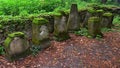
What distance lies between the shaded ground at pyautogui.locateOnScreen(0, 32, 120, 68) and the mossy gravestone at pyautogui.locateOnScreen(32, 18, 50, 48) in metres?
0.32

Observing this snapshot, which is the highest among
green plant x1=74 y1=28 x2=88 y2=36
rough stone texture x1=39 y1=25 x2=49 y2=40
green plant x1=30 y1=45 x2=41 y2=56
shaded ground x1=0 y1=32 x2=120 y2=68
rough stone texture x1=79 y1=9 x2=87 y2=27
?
rough stone texture x1=39 y1=25 x2=49 y2=40

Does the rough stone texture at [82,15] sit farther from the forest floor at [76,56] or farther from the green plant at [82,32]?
the forest floor at [76,56]

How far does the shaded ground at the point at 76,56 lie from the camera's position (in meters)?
6.69

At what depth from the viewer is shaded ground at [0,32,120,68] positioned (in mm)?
6688

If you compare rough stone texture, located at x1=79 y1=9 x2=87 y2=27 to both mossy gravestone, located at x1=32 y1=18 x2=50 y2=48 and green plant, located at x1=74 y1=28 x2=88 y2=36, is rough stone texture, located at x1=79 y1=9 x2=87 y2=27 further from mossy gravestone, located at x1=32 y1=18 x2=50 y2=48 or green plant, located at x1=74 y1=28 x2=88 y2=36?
mossy gravestone, located at x1=32 y1=18 x2=50 y2=48

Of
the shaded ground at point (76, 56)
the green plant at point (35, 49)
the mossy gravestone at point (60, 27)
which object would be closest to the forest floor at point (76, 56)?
the shaded ground at point (76, 56)

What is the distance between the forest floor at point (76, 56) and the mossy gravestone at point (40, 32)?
31 centimetres

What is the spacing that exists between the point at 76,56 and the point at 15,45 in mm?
2083

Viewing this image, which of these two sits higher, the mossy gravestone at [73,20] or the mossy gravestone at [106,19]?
the mossy gravestone at [73,20]

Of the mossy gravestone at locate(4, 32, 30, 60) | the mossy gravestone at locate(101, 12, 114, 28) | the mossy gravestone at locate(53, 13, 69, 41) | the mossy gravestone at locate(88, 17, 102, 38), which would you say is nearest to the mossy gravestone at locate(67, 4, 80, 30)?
the mossy gravestone at locate(88, 17, 102, 38)

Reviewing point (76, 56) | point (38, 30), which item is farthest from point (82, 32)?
point (38, 30)

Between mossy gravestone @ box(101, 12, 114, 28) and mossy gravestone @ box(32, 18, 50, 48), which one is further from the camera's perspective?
mossy gravestone @ box(101, 12, 114, 28)

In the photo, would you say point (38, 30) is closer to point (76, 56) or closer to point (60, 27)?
point (60, 27)

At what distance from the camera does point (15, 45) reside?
263 inches
